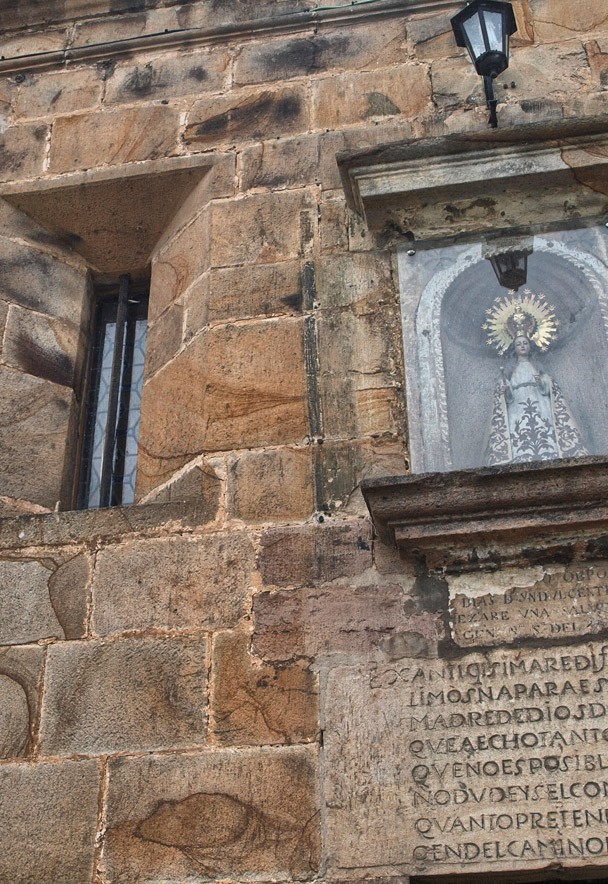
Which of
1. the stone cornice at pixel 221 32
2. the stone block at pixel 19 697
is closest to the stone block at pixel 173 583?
the stone block at pixel 19 697

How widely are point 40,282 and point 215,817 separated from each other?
2.68 meters

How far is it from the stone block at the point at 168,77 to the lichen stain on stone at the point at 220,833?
3.29 meters

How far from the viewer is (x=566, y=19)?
213 inches

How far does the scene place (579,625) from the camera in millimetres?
3871

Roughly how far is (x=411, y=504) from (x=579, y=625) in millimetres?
675

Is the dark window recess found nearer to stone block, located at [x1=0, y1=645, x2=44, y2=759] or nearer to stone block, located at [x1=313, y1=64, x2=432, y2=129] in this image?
stone block, located at [x1=0, y1=645, x2=44, y2=759]

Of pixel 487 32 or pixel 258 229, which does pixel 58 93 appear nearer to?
pixel 258 229

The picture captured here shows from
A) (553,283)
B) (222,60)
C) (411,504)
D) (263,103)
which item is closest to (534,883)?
(411,504)

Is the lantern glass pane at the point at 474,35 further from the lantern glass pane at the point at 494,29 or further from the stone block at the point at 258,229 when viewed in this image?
the stone block at the point at 258,229

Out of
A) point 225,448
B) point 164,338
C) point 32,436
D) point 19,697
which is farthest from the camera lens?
point 164,338

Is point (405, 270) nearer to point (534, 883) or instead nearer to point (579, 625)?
point (579, 625)

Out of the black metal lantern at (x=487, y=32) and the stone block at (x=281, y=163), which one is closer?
the black metal lantern at (x=487, y=32)

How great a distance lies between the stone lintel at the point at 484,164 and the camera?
190 inches

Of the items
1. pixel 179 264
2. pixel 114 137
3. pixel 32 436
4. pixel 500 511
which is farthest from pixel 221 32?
pixel 500 511
